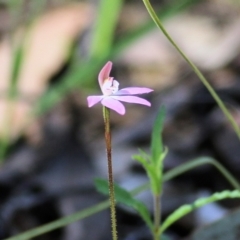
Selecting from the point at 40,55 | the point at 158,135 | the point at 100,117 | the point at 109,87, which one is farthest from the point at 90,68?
the point at 109,87

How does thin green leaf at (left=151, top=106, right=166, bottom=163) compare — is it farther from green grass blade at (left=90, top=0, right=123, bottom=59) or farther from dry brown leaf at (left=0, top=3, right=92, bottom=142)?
green grass blade at (left=90, top=0, right=123, bottom=59)

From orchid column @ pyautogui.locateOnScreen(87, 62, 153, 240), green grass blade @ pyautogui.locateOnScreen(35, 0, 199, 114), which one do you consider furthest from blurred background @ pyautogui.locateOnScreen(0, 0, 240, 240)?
orchid column @ pyautogui.locateOnScreen(87, 62, 153, 240)

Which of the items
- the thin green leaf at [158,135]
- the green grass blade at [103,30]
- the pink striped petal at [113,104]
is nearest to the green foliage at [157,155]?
the thin green leaf at [158,135]

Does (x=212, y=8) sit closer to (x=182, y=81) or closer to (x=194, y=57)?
(x=194, y=57)

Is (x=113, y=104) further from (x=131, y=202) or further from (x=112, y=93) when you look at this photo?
(x=131, y=202)

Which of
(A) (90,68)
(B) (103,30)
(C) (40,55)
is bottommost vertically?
(A) (90,68)

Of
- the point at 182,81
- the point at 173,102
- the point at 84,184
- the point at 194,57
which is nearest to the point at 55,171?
the point at 84,184
